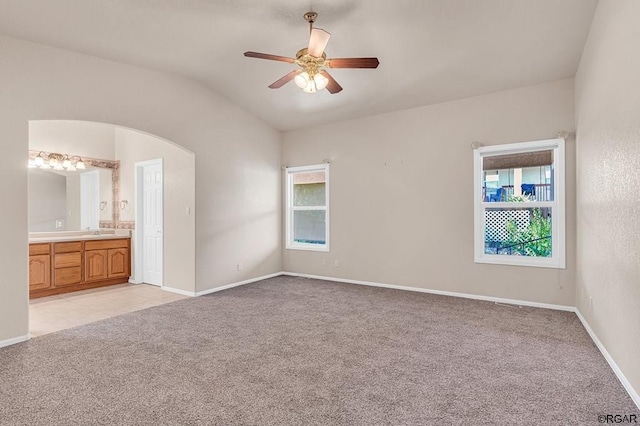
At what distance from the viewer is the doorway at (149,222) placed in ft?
19.1

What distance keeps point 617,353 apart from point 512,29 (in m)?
3.08

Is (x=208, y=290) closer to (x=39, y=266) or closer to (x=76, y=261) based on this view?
(x=76, y=261)

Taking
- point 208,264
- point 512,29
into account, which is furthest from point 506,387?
point 208,264

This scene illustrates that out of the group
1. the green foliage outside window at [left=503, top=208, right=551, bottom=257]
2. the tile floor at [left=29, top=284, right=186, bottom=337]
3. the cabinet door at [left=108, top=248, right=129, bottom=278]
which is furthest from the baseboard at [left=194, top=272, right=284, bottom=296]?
the green foliage outside window at [left=503, top=208, right=551, bottom=257]

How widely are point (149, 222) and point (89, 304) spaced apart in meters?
1.71

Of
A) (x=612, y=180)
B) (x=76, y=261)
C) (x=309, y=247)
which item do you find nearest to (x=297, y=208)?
(x=309, y=247)

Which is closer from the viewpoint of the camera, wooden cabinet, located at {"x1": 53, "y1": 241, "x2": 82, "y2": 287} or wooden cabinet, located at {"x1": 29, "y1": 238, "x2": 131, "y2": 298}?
wooden cabinet, located at {"x1": 29, "y1": 238, "x2": 131, "y2": 298}

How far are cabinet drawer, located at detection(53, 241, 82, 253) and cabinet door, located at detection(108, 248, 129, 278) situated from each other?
52cm

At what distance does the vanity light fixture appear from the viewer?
550cm

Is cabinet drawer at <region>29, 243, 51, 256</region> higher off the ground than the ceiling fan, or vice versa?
the ceiling fan

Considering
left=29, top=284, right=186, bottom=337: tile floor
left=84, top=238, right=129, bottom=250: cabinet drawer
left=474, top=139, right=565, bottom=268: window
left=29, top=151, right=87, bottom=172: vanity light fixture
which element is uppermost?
left=29, top=151, right=87, bottom=172: vanity light fixture

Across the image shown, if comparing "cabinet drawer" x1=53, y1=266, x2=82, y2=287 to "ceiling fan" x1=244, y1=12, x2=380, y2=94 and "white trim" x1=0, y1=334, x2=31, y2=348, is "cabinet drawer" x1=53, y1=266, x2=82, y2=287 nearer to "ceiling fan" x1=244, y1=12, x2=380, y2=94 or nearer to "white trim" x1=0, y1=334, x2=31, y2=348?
"white trim" x1=0, y1=334, x2=31, y2=348

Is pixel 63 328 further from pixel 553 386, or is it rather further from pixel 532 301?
pixel 532 301

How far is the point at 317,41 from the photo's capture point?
9.64 feet
